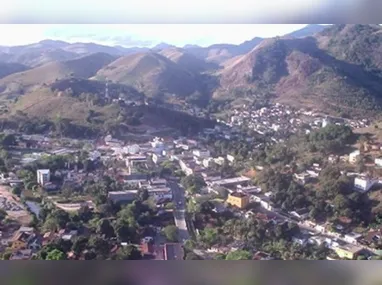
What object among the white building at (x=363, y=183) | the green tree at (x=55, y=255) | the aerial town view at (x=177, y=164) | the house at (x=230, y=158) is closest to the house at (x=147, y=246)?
the aerial town view at (x=177, y=164)

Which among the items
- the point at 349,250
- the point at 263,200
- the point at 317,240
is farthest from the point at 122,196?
the point at 349,250

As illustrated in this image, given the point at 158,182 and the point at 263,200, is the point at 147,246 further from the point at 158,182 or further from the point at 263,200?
the point at 263,200

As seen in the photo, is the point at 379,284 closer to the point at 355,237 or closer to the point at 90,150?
the point at 355,237

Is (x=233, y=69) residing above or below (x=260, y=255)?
above

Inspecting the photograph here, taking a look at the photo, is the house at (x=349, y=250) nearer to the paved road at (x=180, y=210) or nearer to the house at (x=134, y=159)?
the paved road at (x=180, y=210)
